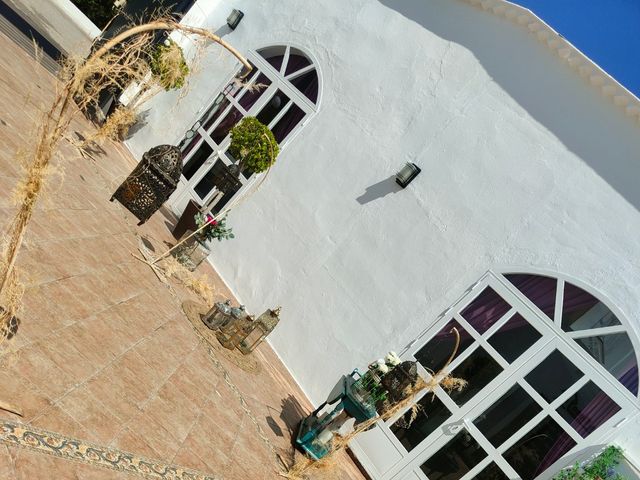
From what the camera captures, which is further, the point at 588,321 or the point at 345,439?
the point at 588,321

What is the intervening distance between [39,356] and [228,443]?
178cm

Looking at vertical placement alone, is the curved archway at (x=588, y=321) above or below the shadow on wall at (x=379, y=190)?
above

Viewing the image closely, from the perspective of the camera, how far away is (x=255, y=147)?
303 inches

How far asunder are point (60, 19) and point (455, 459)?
12.6 meters

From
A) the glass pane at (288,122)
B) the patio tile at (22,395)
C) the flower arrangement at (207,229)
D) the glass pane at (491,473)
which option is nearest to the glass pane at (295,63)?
the glass pane at (288,122)

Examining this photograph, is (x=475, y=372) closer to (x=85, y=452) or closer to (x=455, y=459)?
(x=455, y=459)

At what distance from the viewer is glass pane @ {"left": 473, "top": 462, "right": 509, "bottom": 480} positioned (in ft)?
19.2

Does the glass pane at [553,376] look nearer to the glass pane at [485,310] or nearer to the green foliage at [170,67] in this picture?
the glass pane at [485,310]

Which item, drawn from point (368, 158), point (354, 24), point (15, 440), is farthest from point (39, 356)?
point (354, 24)

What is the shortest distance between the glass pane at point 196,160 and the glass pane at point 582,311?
5971 millimetres

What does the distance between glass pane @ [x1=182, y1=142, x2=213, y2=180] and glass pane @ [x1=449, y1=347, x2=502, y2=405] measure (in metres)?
5.43

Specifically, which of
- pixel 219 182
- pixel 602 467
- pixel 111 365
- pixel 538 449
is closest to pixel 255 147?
pixel 219 182

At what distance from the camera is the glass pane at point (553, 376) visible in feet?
19.2

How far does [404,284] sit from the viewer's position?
6953mm
